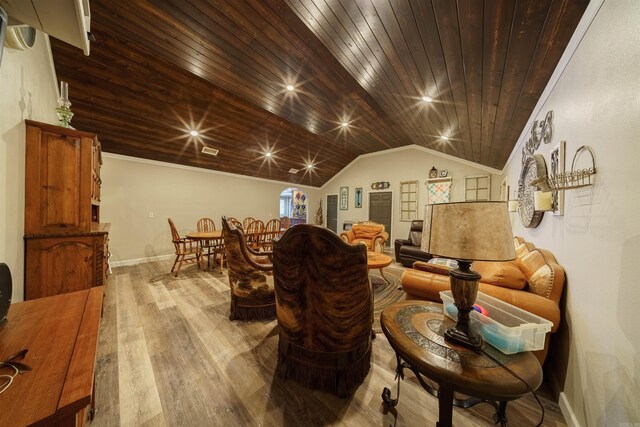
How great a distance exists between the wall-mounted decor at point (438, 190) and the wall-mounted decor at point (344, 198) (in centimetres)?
279

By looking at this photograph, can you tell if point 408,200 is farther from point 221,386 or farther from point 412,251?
point 221,386

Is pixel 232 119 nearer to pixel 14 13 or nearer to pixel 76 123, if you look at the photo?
pixel 76 123

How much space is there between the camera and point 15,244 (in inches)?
61.4

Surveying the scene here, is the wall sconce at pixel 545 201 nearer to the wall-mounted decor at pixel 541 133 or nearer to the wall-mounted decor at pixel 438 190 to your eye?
the wall-mounted decor at pixel 541 133

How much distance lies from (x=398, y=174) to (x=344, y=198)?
2.17 meters

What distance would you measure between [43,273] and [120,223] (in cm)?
324

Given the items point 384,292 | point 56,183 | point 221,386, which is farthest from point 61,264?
point 384,292

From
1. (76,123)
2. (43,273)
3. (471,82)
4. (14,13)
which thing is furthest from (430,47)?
(76,123)

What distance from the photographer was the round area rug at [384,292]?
2.49 meters

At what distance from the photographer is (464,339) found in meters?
0.97

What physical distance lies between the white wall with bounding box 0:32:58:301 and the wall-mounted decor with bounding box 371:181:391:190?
22.6 feet

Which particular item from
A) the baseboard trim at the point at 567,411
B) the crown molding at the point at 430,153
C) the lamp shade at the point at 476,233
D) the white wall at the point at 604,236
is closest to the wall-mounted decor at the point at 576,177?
the white wall at the point at 604,236

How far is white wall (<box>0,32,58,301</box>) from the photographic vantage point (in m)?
1.34

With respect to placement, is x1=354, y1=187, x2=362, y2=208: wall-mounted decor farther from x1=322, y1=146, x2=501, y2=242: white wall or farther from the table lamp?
the table lamp
